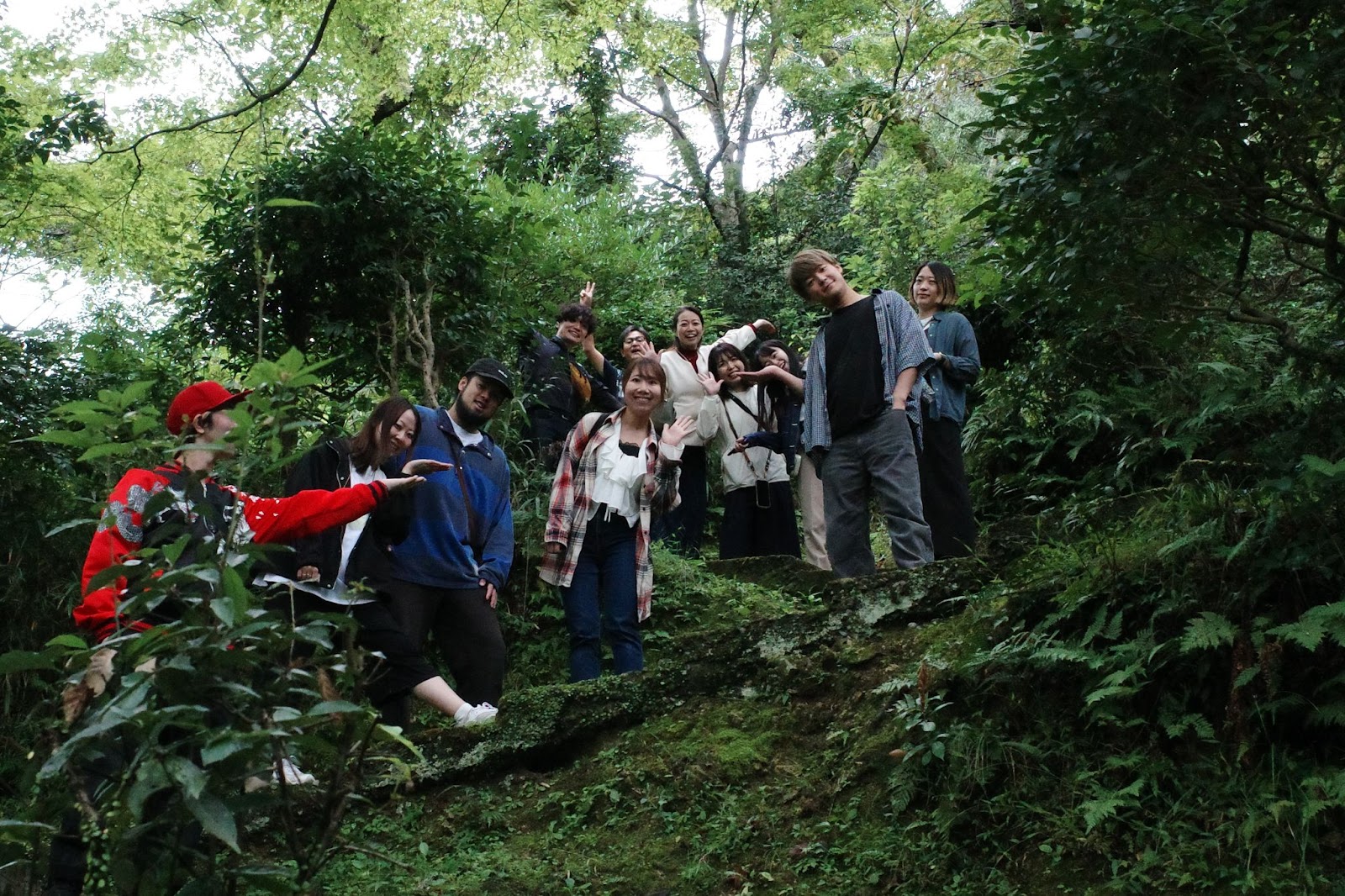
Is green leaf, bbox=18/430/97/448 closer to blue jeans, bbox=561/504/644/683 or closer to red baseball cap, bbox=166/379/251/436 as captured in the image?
red baseball cap, bbox=166/379/251/436

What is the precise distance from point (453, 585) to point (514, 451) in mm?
3288

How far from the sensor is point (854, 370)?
6.80 m

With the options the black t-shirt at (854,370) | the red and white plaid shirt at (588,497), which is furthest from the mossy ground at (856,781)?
the black t-shirt at (854,370)

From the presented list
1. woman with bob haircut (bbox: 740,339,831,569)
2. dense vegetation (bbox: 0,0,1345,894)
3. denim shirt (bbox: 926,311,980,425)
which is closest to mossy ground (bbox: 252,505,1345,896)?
dense vegetation (bbox: 0,0,1345,894)

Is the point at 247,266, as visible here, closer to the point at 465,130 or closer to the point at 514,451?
the point at 514,451

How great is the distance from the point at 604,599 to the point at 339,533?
144 cm

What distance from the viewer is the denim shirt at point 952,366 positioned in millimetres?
7598

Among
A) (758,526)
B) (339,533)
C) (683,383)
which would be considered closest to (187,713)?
(339,533)

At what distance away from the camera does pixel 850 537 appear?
693cm

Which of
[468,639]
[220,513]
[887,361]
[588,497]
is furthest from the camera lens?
[887,361]

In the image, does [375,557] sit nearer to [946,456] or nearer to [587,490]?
[587,490]

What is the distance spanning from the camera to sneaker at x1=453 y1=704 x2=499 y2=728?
5789 mm

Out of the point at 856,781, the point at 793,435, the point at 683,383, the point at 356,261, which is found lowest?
the point at 856,781

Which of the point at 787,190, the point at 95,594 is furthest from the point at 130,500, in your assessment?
the point at 787,190
